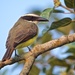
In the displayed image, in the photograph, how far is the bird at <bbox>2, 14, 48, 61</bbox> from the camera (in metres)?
2.46

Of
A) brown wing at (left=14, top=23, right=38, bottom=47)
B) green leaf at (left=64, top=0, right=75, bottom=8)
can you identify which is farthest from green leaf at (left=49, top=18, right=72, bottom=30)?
brown wing at (left=14, top=23, right=38, bottom=47)

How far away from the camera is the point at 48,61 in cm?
268

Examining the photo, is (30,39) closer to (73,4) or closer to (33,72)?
(33,72)

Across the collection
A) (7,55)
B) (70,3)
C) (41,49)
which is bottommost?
(7,55)

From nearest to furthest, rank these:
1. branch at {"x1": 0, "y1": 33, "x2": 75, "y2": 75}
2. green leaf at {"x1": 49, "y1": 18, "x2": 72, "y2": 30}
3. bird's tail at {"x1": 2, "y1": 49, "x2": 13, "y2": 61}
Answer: branch at {"x1": 0, "y1": 33, "x2": 75, "y2": 75}, green leaf at {"x1": 49, "y1": 18, "x2": 72, "y2": 30}, bird's tail at {"x1": 2, "y1": 49, "x2": 13, "y2": 61}

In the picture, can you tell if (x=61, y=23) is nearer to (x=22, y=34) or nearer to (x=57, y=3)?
(x=57, y=3)

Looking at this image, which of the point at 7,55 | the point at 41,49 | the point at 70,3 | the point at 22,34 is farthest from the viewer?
the point at 22,34

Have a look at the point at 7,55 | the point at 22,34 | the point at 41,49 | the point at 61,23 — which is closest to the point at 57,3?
the point at 61,23

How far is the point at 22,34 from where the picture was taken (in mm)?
2529

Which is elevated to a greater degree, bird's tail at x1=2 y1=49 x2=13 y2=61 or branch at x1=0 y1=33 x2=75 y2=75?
branch at x1=0 y1=33 x2=75 y2=75

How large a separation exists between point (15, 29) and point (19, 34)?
0.54ft

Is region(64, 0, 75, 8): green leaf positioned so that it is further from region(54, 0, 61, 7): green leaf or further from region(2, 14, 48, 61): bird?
region(2, 14, 48, 61): bird

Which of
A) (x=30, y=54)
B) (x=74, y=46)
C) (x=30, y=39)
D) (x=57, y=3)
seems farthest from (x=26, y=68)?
(x=30, y=39)

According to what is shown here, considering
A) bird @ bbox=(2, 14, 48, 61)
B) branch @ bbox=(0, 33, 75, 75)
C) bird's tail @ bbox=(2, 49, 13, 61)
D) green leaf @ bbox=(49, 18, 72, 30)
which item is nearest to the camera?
branch @ bbox=(0, 33, 75, 75)
